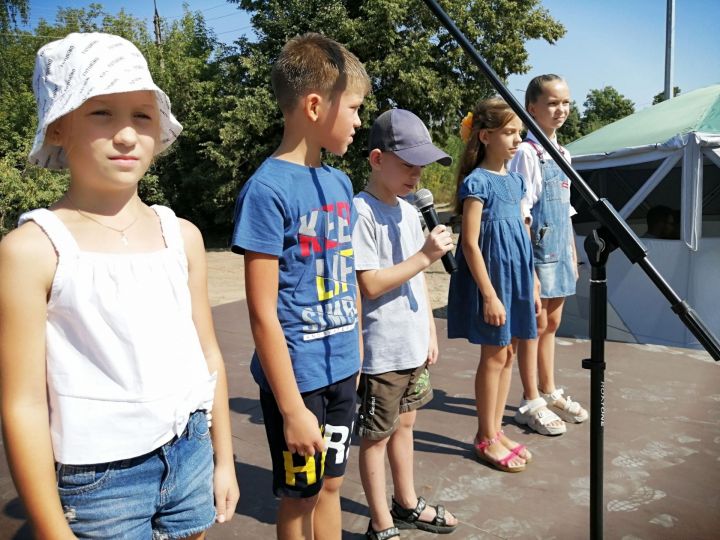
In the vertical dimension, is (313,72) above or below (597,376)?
above

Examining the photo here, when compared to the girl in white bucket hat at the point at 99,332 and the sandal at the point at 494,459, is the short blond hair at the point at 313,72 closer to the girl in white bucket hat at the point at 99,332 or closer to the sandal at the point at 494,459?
the girl in white bucket hat at the point at 99,332

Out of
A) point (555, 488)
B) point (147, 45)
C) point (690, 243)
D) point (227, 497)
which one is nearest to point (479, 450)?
point (555, 488)

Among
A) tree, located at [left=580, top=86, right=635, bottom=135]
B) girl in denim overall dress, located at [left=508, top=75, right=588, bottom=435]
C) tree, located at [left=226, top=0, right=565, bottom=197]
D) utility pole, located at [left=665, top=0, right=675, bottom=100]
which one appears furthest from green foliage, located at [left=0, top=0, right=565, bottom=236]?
tree, located at [left=580, top=86, right=635, bottom=135]

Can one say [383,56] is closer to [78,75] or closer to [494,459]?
[494,459]

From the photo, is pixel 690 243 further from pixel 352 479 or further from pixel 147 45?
pixel 147 45

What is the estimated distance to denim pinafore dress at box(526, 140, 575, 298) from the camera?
3.07 metres

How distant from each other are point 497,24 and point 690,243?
1198 centimetres

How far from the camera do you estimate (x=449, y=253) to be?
80.4 inches

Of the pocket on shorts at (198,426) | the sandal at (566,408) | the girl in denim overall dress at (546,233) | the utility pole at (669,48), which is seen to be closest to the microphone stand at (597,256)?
the pocket on shorts at (198,426)

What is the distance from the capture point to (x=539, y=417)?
9.98ft

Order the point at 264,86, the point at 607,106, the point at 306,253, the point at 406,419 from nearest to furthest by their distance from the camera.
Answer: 1. the point at 306,253
2. the point at 406,419
3. the point at 264,86
4. the point at 607,106

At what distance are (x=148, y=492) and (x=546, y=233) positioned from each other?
2464 millimetres

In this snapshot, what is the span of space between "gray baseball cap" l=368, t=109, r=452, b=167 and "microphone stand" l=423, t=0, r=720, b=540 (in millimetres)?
584

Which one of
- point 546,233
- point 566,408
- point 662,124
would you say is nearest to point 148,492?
point 546,233
